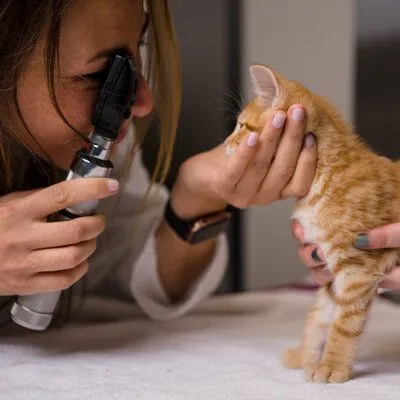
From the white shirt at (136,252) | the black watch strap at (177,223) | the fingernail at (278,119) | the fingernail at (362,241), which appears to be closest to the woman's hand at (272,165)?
the fingernail at (278,119)

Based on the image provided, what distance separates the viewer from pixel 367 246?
0.89m

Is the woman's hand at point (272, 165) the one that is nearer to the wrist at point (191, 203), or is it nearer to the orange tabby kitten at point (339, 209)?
the orange tabby kitten at point (339, 209)

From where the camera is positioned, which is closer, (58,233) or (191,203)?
(58,233)

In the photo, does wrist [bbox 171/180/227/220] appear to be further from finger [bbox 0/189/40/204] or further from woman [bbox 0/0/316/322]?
finger [bbox 0/189/40/204]

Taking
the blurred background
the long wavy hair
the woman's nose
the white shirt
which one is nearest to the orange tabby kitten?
the woman's nose

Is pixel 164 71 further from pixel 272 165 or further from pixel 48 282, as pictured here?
pixel 48 282

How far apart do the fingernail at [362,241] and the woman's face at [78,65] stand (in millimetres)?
402

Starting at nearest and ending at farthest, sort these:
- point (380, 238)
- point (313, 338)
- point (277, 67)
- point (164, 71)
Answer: point (380, 238) < point (313, 338) < point (164, 71) < point (277, 67)

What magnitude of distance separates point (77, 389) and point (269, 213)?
1.33 m

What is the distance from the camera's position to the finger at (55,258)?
90cm

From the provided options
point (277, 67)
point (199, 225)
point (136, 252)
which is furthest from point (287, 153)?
point (277, 67)

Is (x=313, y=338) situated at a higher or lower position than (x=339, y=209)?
lower

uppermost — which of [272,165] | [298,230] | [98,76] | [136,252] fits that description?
[98,76]

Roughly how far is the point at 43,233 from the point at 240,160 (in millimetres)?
294
